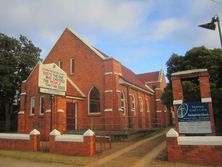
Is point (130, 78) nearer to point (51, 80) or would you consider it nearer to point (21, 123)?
point (21, 123)

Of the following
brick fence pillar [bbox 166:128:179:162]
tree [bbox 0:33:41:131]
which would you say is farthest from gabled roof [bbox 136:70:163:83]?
brick fence pillar [bbox 166:128:179:162]

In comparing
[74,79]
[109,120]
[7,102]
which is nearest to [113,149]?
[109,120]

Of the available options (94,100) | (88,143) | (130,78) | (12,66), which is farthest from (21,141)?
(12,66)

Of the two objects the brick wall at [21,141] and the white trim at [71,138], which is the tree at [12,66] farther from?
the white trim at [71,138]

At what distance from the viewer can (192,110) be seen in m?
12.3

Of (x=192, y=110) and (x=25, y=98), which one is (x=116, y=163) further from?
(x=25, y=98)

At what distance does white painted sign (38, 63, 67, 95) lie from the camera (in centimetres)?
1675

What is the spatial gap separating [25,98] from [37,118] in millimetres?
2732

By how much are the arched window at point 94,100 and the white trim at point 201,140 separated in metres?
13.7

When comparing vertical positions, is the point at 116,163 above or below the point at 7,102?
below

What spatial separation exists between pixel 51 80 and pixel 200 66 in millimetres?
10931

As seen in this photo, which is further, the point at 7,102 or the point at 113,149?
the point at 7,102

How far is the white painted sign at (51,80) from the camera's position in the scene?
16.8 metres

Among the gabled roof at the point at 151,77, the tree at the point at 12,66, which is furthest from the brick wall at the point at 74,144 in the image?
the gabled roof at the point at 151,77
